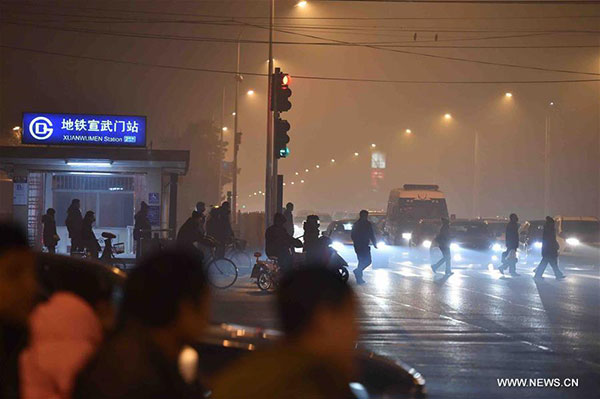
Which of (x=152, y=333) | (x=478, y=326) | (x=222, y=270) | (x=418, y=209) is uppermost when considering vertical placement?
(x=418, y=209)

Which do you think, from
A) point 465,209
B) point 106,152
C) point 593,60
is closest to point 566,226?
point 593,60

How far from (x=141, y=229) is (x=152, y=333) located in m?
22.1

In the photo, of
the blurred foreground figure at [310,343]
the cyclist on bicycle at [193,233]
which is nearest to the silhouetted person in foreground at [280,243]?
the cyclist on bicycle at [193,233]

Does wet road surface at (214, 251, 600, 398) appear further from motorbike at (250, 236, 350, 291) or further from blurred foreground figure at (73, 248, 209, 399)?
blurred foreground figure at (73, 248, 209, 399)

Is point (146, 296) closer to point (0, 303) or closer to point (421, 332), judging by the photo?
point (0, 303)

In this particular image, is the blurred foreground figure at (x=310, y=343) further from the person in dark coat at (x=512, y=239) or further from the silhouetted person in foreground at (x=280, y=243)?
the person in dark coat at (x=512, y=239)

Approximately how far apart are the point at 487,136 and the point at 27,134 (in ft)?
125

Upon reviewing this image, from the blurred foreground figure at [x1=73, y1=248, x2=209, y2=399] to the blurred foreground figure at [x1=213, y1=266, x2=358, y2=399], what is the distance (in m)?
0.24

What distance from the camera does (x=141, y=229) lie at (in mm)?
24562

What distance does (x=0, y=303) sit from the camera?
12.3 feet

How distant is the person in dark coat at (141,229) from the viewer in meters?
24.3

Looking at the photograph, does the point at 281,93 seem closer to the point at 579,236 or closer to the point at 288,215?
the point at 288,215

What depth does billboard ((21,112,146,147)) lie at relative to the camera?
26047 millimetres

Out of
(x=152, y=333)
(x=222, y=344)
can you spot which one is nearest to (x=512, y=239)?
(x=222, y=344)
